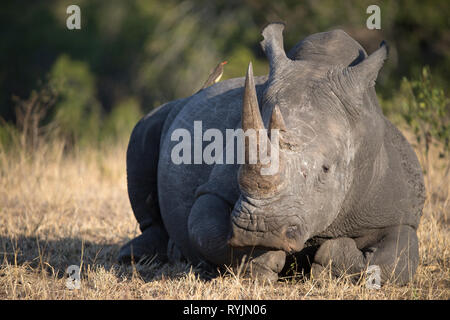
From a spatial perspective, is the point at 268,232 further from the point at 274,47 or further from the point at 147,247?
the point at 147,247

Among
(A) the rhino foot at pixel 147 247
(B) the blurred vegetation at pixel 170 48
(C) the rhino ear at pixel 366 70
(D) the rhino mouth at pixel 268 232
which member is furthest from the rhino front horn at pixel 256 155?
(B) the blurred vegetation at pixel 170 48

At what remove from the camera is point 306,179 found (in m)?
3.35

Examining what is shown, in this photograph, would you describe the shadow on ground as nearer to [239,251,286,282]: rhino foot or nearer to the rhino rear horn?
[239,251,286,282]: rhino foot

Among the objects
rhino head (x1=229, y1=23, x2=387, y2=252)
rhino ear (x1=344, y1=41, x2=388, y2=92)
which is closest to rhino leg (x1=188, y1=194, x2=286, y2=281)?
rhino head (x1=229, y1=23, x2=387, y2=252)

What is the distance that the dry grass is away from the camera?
3727 mm

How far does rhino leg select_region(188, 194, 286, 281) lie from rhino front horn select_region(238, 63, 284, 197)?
0.59 meters

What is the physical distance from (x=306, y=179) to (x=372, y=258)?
0.88 meters

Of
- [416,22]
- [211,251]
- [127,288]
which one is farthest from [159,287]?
[416,22]

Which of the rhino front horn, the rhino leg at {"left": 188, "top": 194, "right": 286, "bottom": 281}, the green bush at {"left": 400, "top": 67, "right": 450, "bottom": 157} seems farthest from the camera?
the green bush at {"left": 400, "top": 67, "right": 450, "bottom": 157}

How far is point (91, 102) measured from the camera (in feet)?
62.2

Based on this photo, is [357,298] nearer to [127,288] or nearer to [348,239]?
[348,239]

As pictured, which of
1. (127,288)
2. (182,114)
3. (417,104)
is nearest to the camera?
(127,288)

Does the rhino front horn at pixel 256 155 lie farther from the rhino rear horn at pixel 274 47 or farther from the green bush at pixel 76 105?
the green bush at pixel 76 105

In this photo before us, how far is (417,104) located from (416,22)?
10.5 meters
